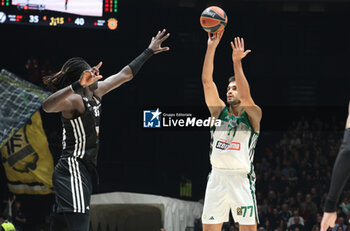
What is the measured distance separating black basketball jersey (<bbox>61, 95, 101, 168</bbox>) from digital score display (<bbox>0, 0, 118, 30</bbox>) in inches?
261

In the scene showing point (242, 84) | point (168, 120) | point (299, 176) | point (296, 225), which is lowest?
point (296, 225)

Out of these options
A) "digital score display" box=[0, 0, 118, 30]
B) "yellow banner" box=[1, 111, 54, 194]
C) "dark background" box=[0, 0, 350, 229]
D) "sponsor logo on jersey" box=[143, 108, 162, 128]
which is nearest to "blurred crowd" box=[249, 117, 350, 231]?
"dark background" box=[0, 0, 350, 229]

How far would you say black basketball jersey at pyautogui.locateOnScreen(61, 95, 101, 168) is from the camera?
4.39m

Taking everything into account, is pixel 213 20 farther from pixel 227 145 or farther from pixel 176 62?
pixel 176 62

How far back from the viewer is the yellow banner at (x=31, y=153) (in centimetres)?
1320

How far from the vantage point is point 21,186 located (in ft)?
44.4

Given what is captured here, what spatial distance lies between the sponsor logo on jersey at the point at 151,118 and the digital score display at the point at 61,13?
3050 mm

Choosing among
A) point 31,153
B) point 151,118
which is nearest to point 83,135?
point 31,153

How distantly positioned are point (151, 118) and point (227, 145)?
25.2ft

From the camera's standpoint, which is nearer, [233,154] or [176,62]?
[233,154]

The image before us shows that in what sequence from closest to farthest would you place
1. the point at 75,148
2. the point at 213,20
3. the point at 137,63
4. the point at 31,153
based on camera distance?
the point at 75,148 < the point at 137,63 < the point at 213,20 < the point at 31,153

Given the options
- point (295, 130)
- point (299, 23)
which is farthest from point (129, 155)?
point (299, 23)

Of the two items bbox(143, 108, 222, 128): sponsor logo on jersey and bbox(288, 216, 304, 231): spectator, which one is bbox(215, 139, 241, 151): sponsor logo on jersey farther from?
bbox(143, 108, 222, 128): sponsor logo on jersey

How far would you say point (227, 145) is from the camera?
6160 mm
